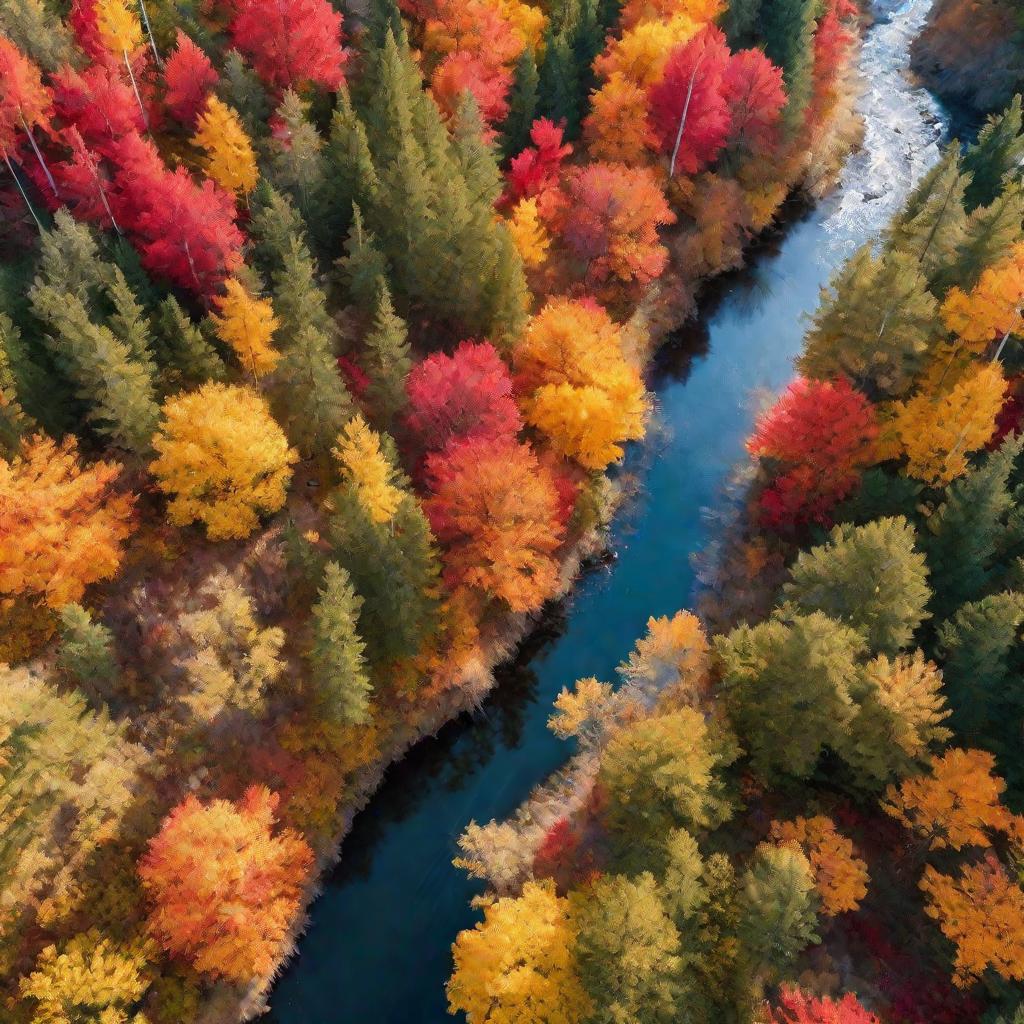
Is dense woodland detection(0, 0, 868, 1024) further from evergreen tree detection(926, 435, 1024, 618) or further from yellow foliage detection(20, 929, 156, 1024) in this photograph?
evergreen tree detection(926, 435, 1024, 618)

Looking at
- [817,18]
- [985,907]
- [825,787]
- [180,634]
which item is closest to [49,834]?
[180,634]

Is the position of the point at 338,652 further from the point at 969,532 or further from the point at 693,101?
the point at 693,101

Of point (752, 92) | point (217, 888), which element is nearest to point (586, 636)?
point (217, 888)

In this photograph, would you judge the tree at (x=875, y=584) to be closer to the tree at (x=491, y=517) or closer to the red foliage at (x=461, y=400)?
the tree at (x=491, y=517)

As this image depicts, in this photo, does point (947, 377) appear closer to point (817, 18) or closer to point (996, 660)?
point (996, 660)

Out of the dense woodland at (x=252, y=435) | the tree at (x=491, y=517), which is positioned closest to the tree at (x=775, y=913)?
the dense woodland at (x=252, y=435)
